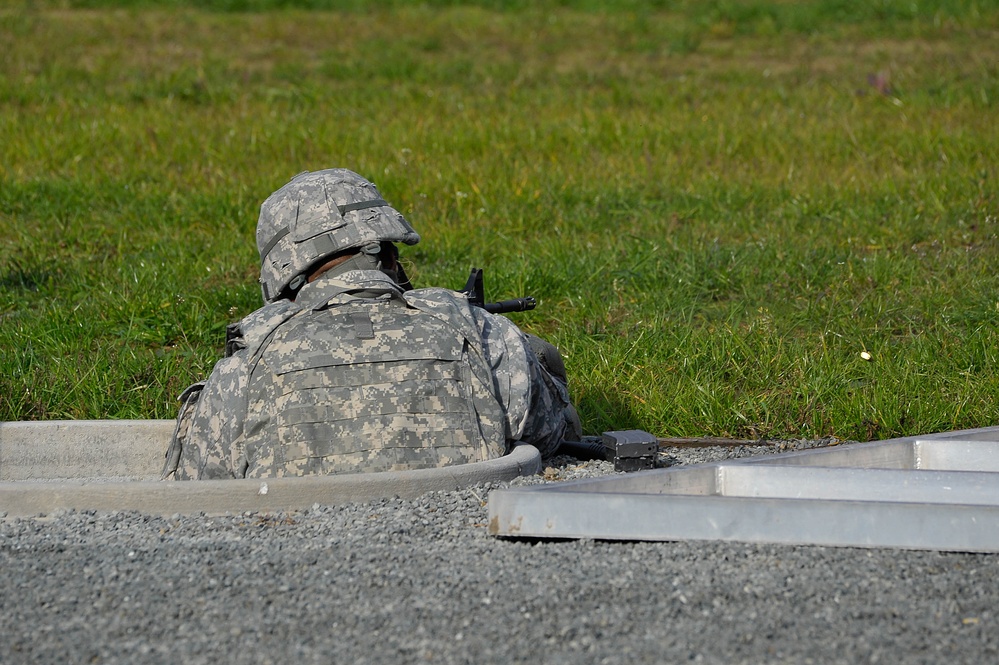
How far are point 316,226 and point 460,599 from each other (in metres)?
1.82

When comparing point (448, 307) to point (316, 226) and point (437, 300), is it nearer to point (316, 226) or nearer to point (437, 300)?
point (437, 300)

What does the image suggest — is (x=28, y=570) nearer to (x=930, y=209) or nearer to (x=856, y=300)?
(x=856, y=300)

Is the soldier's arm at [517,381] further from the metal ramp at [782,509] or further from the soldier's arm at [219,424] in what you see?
the soldier's arm at [219,424]

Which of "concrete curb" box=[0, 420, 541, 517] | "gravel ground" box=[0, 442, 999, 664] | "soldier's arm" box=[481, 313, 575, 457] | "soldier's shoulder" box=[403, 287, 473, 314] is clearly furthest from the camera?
"soldier's arm" box=[481, 313, 575, 457]

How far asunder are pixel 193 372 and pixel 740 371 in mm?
2600

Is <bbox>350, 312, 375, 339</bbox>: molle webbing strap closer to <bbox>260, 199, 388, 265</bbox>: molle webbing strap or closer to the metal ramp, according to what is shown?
<bbox>260, 199, 388, 265</bbox>: molle webbing strap

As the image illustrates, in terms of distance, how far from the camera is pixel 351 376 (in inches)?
166

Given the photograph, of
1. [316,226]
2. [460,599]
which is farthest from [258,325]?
[460,599]

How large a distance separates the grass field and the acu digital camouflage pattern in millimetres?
1649

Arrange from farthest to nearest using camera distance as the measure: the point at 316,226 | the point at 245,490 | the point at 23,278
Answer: the point at 23,278
the point at 316,226
the point at 245,490

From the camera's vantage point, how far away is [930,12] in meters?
16.4

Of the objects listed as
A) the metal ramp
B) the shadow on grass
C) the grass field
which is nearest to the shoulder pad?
the metal ramp

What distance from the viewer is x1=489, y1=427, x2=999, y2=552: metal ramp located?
11.6 feet

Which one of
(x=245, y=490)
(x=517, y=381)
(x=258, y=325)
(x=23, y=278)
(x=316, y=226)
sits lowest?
(x=23, y=278)
